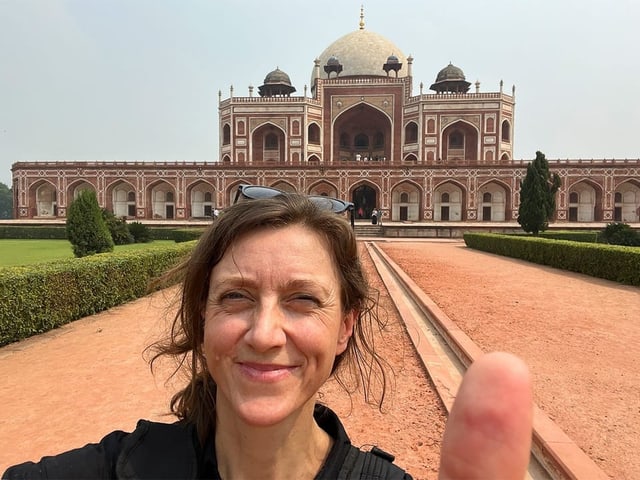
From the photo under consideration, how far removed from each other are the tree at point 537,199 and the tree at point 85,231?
17.2 m

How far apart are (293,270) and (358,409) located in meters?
2.60

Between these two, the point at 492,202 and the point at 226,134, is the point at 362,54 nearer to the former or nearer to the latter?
the point at 226,134

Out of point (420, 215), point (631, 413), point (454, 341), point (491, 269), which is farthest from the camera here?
point (420, 215)

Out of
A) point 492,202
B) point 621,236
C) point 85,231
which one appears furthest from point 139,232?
point 492,202

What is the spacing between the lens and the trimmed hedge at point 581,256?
8867mm

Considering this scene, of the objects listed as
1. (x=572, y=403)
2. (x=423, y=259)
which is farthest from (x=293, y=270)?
(x=423, y=259)

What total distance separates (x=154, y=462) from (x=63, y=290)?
5554 mm

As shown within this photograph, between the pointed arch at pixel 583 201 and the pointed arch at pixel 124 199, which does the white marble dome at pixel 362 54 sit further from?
the pointed arch at pixel 124 199

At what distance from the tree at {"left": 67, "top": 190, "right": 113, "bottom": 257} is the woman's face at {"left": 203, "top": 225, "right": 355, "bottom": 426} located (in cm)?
1262

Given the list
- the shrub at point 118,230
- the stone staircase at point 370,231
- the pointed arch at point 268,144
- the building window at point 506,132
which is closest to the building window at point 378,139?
the pointed arch at point 268,144

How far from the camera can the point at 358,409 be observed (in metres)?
3.29

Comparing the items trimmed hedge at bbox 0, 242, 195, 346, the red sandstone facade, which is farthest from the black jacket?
the red sandstone facade

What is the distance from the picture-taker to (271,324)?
92 centimetres

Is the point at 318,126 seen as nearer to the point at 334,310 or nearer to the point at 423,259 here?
the point at 423,259
